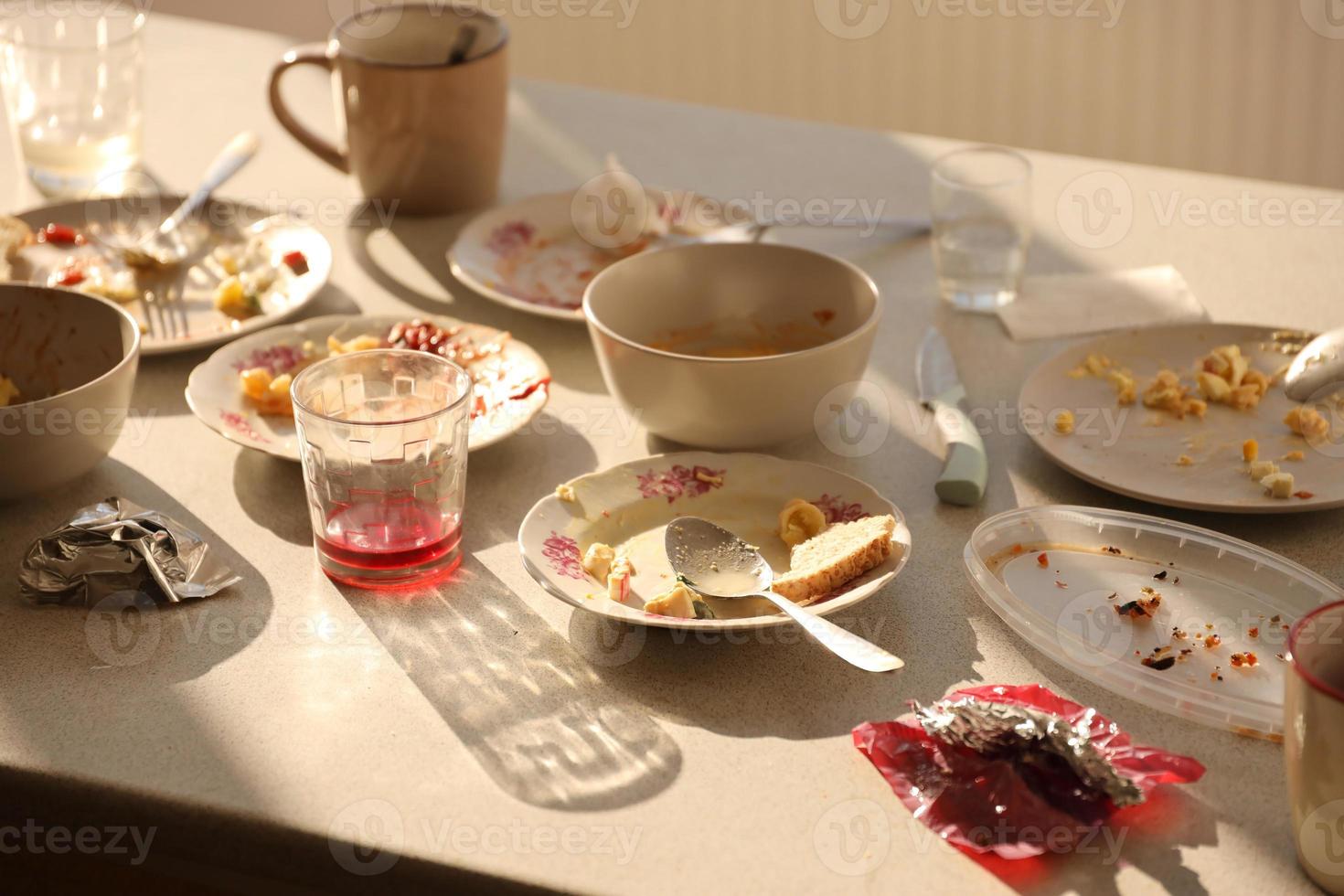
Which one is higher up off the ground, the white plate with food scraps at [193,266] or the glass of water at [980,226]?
the glass of water at [980,226]

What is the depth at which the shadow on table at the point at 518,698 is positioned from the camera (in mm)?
762

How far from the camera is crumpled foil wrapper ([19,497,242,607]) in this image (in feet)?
2.94

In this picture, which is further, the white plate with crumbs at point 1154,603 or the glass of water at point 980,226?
the glass of water at point 980,226

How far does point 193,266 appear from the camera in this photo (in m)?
1.36

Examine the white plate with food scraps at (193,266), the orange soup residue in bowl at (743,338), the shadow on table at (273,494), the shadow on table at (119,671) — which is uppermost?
the orange soup residue in bowl at (743,338)

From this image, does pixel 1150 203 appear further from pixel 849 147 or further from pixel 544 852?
pixel 544 852

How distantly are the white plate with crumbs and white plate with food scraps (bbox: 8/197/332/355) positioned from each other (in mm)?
707

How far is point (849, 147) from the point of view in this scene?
1683 millimetres

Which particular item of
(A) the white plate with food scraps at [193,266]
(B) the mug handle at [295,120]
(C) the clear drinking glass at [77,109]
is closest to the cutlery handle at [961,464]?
(A) the white plate with food scraps at [193,266]

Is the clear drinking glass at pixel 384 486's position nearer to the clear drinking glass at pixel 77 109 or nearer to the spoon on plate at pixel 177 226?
the spoon on plate at pixel 177 226

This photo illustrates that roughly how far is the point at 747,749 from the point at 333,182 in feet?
3.37

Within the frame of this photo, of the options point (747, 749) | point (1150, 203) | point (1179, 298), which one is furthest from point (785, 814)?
point (1150, 203)

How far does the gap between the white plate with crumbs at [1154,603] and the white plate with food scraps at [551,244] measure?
0.50 meters

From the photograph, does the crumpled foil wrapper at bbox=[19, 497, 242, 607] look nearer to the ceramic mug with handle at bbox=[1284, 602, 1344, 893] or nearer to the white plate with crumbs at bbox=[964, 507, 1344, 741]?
the white plate with crumbs at bbox=[964, 507, 1344, 741]
